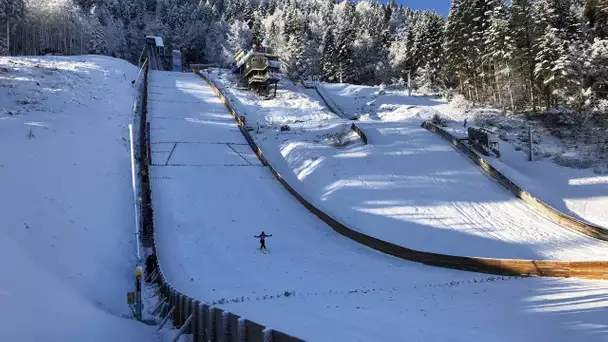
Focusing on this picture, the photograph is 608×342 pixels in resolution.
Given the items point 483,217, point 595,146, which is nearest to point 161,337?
point 483,217

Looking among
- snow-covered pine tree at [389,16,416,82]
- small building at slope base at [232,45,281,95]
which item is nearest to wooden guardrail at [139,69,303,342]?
small building at slope base at [232,45,281,95]

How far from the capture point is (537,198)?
2473 cm

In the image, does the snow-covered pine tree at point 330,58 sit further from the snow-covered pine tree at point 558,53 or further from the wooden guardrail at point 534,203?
the wooden guardrail at point 534,203

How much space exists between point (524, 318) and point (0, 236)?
13.0 m

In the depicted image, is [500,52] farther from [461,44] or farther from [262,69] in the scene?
[262,69]

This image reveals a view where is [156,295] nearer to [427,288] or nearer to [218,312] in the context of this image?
[218,312]

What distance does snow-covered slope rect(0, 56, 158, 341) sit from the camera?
924 centimetres

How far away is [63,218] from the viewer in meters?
16.7

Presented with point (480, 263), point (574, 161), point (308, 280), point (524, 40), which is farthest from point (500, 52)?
point (308, 280)

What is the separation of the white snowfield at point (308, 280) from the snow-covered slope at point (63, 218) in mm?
2239

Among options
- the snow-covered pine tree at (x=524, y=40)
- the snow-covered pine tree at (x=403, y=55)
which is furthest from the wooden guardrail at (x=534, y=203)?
the snow-covered pine tree at (x=403, y=55)

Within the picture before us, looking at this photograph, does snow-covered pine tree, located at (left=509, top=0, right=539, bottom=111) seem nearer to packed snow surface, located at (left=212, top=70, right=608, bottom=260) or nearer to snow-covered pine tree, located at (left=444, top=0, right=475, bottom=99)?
snow-covered pine tree, located at (left=444, top=0, right=475, bottom=99)

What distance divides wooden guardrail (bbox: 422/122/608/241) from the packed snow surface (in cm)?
31

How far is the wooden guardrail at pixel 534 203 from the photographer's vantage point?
65.5 ft
